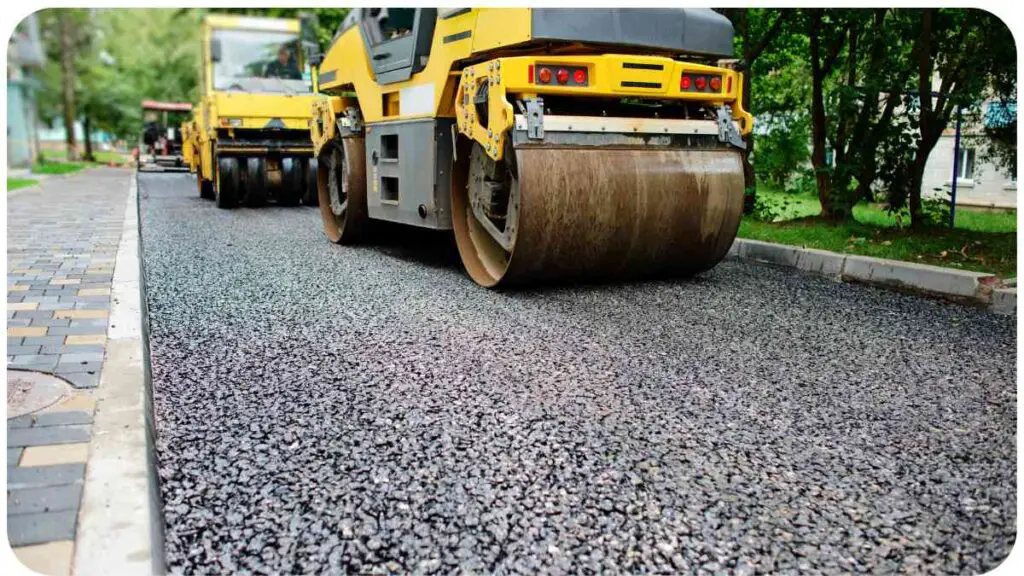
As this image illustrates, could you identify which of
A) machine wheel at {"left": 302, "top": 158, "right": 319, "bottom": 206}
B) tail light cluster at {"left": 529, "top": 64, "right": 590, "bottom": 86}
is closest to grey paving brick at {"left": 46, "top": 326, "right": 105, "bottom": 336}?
tail light cluster at {"left": 529, "top": 64, "right": 590, "bottom": 86}

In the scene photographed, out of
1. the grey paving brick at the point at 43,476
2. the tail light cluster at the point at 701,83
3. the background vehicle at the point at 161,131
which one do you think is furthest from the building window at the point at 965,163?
the background vehicle at the point at 161,131

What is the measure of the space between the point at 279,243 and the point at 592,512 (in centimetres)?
674

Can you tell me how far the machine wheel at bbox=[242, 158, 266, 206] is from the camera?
42.9 feet

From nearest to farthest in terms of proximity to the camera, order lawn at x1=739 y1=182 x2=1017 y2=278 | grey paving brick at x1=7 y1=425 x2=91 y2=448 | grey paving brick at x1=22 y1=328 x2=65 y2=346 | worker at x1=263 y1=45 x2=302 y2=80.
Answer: grey paving brick at x1=7 y1=425 x2=91 y2=448 → grey paving brick at x1=22 y1=328 x2=65 y2=346 → lawn at x1=739 y1=182 x2=1017 y2=278 → worker at x1=263 y1=45 x2=302 y2=80

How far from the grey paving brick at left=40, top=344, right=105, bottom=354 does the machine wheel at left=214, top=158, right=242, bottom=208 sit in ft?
30.6

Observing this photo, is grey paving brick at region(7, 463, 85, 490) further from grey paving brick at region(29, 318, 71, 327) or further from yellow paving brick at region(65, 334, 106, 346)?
grey paving brick at region(29, 318, 71, 327)

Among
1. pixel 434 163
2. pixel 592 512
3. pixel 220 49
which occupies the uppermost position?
pixel 220 49

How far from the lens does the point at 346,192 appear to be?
27.6 feet

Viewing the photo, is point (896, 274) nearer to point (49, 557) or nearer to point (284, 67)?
point (49, 557)

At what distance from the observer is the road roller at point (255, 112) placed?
42.7 feet

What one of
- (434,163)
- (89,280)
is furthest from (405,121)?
(89,280)

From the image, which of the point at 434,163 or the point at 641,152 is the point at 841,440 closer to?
the point at 641,152

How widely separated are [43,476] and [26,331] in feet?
6.67

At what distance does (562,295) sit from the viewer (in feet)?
18.7
